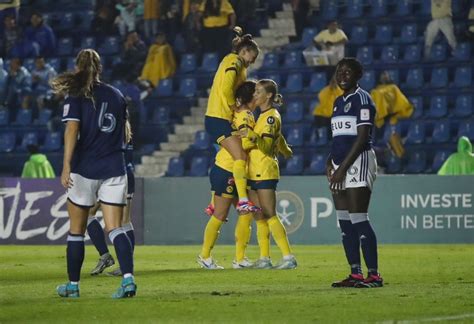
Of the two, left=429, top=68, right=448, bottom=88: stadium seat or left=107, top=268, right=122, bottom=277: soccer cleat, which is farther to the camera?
left=429, top=68, right=448, bottom=88: stadium seat

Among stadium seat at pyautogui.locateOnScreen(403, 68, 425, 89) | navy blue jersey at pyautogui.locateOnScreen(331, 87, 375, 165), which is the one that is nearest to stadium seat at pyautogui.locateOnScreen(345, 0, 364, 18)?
stadium seat at pyautogui.locateOnScreen(403, 68, 425, 89)

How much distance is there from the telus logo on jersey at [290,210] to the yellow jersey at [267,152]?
21.4 feet

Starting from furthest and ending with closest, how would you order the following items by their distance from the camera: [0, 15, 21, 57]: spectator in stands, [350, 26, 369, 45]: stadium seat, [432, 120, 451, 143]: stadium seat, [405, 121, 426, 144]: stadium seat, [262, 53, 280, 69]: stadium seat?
[0, 15, 21, 57]: spectator in stands < [262, 53, 280, 69]: stadium seat < [350, 26, 369, 45]: stadium seat < [405, 121, 426, 144]: stadium seat < [432, 120, 451, 143]: stadium seat

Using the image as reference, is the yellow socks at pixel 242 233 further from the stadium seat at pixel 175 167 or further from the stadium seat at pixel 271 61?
the stadium seat at pixel 271 61

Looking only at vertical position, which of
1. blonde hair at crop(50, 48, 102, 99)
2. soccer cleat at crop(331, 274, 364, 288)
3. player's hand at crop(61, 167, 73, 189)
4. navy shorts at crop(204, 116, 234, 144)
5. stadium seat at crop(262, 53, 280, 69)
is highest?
stadium seat at crop(262, 53, 280, 69)

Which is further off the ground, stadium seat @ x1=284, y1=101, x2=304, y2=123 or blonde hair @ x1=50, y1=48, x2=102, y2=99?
blonde hair @ x1=50, y1=48, x2=102, y2=99

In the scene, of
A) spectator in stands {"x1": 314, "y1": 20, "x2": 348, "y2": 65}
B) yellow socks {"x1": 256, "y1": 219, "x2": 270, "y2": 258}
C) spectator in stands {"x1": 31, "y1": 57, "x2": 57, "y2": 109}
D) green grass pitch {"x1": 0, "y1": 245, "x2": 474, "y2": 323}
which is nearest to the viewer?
green grass pitch {"x1": 0, "y1": 245, "x2": 474, "y2": 323}

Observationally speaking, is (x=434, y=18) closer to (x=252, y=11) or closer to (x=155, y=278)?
(x=252, y=11)

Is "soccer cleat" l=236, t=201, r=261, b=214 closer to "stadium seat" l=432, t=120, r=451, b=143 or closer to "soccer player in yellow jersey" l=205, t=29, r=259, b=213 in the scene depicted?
"soccer player in yellow jersey" l=205, t=29, r=259, b=213

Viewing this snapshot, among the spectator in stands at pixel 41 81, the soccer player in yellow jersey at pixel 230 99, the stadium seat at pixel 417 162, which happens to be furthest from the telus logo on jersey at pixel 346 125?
the spectator in stands at pixel 41 81

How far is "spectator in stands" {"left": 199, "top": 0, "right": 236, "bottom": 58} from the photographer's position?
27.3 meters

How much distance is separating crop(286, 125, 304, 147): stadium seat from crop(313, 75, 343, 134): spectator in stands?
377mm

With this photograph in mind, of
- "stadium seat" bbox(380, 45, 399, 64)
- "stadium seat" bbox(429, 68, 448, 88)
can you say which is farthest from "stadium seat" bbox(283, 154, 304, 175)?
"stadium seat" bbox(429, 68, 448, 88)

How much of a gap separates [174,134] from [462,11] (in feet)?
21.0
